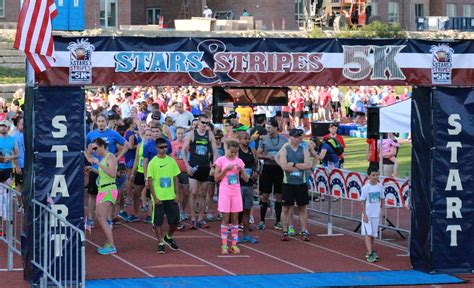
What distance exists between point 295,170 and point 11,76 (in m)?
34.8

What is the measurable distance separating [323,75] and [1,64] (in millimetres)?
39650

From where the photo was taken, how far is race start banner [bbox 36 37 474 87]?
51.6 ft

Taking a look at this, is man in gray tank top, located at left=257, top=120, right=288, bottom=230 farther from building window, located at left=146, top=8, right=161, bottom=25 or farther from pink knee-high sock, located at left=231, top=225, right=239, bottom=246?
building window, located at left=146, top=8, right=161, bottom=25

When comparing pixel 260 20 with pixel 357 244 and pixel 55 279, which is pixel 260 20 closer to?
pixel 357 244

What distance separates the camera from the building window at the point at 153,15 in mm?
81062

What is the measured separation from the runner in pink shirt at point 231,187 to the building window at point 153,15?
63686 mm

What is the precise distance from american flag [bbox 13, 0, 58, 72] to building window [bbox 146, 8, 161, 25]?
6677cm

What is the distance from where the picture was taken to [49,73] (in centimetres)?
1533

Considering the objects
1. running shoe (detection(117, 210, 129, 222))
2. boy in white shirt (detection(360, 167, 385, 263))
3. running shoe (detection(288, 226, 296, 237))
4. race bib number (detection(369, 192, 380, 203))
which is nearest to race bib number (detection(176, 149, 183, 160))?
running shoe (detection(117, 210, 129, 222))

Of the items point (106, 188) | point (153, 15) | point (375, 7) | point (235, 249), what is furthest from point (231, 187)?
point (375, 7)

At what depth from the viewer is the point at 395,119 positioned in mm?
21750

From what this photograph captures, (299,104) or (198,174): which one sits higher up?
(299,104)

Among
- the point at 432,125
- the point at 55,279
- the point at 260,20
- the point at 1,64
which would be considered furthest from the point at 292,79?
the point at 260,20

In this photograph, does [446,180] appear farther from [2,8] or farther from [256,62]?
[2,8]
